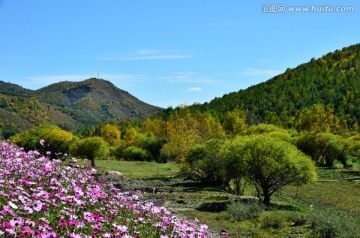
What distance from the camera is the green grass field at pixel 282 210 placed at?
72.2 feet

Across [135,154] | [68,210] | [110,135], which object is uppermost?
[110,135]

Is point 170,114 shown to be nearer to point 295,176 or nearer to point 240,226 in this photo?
point 295,176

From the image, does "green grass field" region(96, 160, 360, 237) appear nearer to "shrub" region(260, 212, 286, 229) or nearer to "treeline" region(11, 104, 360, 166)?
"shrub" region(260, 212, 286, 229)

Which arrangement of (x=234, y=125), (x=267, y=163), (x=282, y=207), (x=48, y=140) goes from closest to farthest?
(x=267, y=163)
(x=282, y=207)
(x=48, y=140)
(x=234, y=125)

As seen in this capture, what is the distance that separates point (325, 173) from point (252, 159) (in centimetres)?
3475

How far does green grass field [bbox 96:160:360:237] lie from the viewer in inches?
866

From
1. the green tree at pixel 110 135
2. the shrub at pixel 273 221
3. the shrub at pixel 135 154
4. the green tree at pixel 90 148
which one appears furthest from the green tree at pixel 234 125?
the shrub at pixel 273 221

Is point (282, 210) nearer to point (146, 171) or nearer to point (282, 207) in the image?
point (282, 207)

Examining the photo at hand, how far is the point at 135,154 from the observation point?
10275 centimetres

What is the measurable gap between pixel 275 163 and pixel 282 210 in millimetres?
3701

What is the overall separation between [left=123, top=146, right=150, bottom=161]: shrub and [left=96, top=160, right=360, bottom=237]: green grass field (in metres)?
46.8

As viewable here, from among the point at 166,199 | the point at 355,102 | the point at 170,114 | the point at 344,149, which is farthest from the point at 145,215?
the point at 355,102

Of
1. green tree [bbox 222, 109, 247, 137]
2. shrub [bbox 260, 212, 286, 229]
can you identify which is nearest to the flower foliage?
shrub [bbox 260, 212, 286, 229]

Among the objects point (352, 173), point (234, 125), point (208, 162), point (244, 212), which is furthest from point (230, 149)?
point (234, 125)
